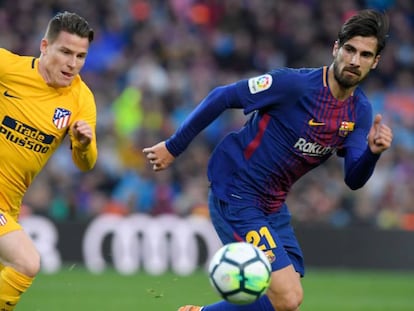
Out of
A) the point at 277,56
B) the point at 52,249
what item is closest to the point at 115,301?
the point at 52,249

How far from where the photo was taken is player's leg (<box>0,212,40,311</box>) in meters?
7.16

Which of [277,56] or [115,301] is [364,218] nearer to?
[277,56]

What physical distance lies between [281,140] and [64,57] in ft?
5.43

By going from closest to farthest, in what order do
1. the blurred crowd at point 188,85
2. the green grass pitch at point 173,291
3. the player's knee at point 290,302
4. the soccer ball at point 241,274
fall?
the soccer ball at point 241,274
the player's knee at point 290,302
the green grass pitch at point 173,291
the blurred crowd at point 188,85

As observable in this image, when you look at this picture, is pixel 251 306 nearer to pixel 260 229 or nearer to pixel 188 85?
pixel 260 229

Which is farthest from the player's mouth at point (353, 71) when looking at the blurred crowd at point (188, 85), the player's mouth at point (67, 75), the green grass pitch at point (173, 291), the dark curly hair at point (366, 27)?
the blurred crowd at point (188, 85)

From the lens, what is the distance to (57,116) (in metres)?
7.61

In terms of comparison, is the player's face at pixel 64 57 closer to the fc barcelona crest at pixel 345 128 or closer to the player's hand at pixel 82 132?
the player's hand at pixel 82 132

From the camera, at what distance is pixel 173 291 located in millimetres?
12078

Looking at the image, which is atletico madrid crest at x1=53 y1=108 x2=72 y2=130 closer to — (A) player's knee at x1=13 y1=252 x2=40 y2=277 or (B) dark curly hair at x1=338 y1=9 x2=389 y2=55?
(A) player's knee at x1=13 y1=252 x2=40 y2=277

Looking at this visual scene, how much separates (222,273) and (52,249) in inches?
300

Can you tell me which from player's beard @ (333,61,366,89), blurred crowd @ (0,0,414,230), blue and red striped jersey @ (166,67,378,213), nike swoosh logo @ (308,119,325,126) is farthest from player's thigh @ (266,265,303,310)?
blurred crowd @ (0,0,414,230)

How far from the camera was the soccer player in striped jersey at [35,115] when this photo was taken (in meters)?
7.36

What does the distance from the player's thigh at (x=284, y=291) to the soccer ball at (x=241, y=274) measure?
241 mm
